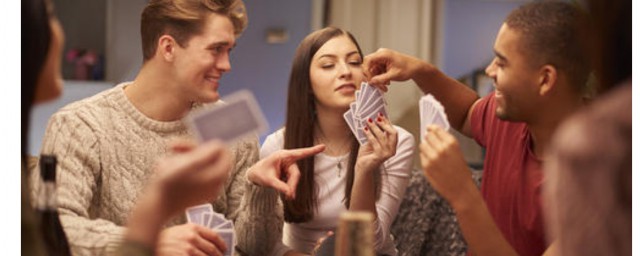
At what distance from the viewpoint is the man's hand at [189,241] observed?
6.50ft

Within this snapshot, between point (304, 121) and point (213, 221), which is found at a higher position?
point (304, 121)

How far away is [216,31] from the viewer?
223 cm

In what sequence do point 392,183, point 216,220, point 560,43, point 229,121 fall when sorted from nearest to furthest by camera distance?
point 229,121
point 560,43
point 216,220
point 392,183

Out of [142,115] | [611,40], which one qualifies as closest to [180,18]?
[142,115]

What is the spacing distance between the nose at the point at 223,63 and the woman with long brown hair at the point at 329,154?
24 cm

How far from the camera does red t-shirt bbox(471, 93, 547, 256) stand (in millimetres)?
2127

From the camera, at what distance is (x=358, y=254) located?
1.65 m

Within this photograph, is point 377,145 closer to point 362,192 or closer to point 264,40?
point 362,192

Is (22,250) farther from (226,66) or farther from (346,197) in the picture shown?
(346,197)

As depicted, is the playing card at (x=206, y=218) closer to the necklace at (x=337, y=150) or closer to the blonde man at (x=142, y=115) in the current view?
the blonde man at (x=142, y=115)

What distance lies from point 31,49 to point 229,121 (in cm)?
41

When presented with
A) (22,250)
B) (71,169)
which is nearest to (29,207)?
(22,250)

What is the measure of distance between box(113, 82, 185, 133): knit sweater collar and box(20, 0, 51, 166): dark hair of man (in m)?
0.82

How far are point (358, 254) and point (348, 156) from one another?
722mm
